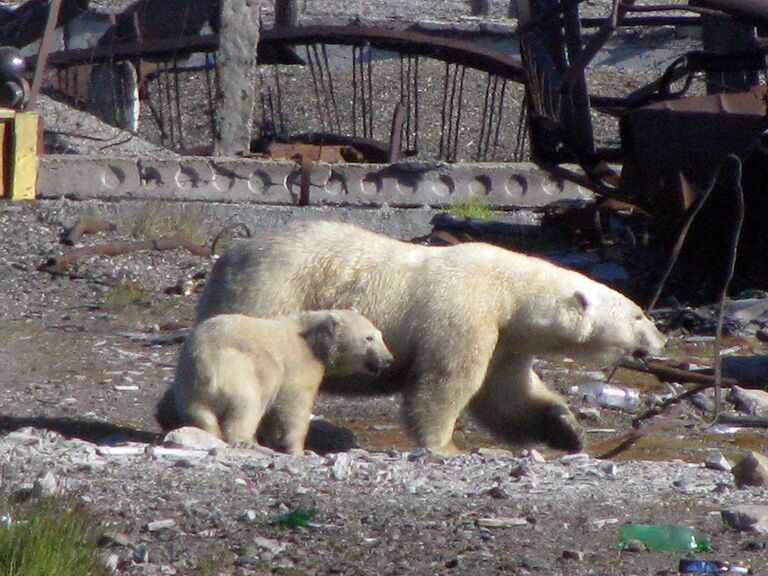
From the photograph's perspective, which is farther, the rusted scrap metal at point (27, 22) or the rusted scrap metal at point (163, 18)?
the rusted scrap metal at point (163, 18)

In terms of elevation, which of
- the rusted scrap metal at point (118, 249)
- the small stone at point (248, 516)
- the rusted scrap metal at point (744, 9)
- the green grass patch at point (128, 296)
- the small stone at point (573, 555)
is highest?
the rusted scrap metal at point (744, 9)

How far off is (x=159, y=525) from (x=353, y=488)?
760 millimetres

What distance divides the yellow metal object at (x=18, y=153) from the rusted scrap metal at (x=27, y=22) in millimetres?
4691

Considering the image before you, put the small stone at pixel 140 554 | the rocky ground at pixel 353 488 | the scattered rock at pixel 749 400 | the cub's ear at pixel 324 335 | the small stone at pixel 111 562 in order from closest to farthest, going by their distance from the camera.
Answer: the small stone at pixel 111 562 < the small stone at pixel 140 554 < the rocky ground at pixel 353 488 < the cub's ear at pixel 324 335 < the scattered rock at pixel 749 400

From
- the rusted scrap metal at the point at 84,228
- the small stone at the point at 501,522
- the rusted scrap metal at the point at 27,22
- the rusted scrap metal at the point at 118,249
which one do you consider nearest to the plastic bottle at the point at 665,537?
the small stone at the point at 501,522

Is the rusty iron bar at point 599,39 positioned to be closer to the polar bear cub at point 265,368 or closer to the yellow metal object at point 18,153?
the polar bear cub at point 265,368

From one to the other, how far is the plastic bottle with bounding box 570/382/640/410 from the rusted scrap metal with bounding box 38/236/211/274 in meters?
3.24

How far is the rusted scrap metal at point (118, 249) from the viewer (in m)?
8.97

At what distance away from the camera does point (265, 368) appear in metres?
5.47

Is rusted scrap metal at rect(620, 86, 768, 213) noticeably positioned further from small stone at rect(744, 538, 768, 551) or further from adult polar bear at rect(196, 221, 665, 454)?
small stone at rect(744, 538, 768, 551)

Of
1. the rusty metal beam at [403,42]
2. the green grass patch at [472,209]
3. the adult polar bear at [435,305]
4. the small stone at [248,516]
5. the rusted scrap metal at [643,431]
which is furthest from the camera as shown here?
the rusty metal beam at [403,42]

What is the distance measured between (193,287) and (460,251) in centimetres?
309

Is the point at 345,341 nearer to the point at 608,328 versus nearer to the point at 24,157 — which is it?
the point at 608,328

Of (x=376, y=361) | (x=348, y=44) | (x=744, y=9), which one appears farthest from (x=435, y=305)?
(x=348, y=44)
